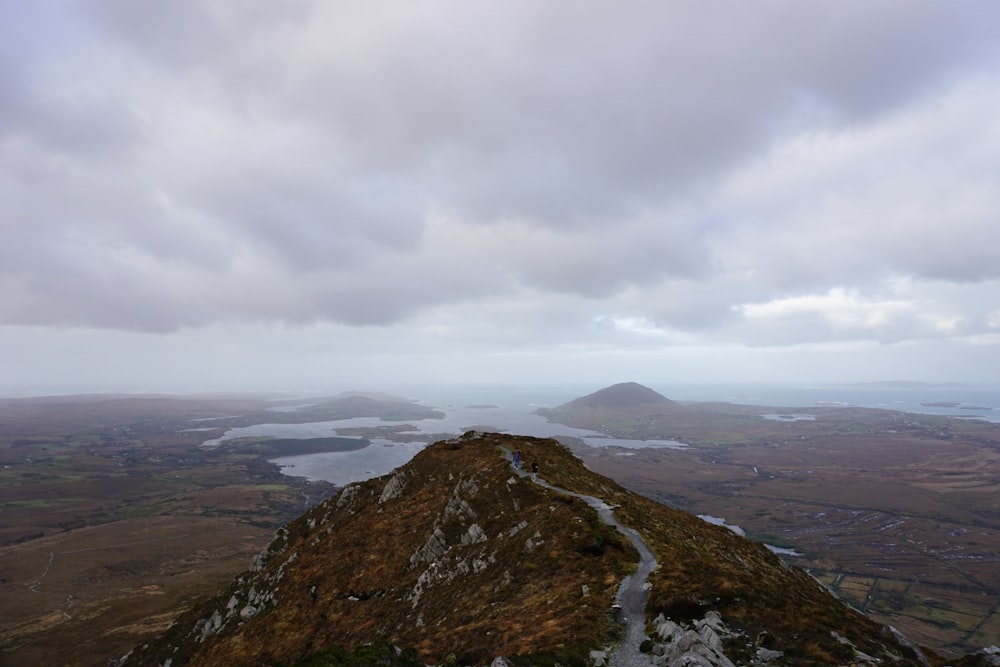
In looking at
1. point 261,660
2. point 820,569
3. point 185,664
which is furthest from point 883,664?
point 820,569

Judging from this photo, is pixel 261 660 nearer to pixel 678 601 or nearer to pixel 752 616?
pixel 678 601

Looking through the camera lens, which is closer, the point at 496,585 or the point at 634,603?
the point at 634,603

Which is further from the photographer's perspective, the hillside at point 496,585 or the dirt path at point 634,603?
the hillside at point 496,585

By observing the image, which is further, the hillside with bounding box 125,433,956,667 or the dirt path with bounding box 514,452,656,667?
the hillside with bounding box 125,433,956,667

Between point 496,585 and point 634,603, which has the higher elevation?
point 634,603
